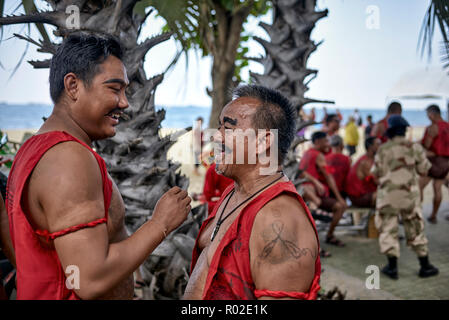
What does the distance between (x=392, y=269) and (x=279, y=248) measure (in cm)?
405

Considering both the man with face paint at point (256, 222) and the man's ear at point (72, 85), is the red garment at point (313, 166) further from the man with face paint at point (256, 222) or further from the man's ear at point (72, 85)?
the man's ear at point (72, 85)

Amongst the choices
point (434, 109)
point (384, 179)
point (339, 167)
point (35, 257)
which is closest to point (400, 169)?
point (384, 179)

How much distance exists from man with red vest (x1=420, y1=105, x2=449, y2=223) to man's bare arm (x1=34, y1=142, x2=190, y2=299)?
671 cm

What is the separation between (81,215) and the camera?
138cm

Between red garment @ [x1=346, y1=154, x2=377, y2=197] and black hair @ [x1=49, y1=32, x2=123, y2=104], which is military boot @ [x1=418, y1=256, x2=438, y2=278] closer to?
red garment @ [x1=346, y1=154, x2=377, y2=197]

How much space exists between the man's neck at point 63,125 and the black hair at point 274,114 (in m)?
0.75

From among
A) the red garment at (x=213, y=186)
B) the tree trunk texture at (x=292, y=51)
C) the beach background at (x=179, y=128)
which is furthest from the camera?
the beach background at (x=179, y=128)

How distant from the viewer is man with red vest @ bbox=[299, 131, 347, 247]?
243 inches

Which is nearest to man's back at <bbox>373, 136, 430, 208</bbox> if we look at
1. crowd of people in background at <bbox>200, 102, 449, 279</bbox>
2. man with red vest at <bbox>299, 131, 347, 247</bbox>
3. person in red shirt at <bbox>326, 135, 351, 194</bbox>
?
crowd of people in background at <bbox>200, 102, 449, 279</bbox>

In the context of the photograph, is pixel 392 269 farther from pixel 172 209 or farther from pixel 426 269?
pixel 172 209

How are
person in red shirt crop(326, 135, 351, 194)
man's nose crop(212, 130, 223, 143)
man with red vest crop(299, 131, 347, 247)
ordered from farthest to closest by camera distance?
person in red shirt crop(326, 135, 351, 194) < man with red vest crop(299, 131, 347, 247) < man's nose crop(212, 130, 223, 143)

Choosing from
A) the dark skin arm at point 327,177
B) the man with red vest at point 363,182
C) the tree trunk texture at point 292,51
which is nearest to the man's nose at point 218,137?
the tree trunk texture at point 292,51

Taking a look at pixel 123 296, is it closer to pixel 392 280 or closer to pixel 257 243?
pixel 257 243

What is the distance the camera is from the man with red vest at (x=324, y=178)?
6.18 m
